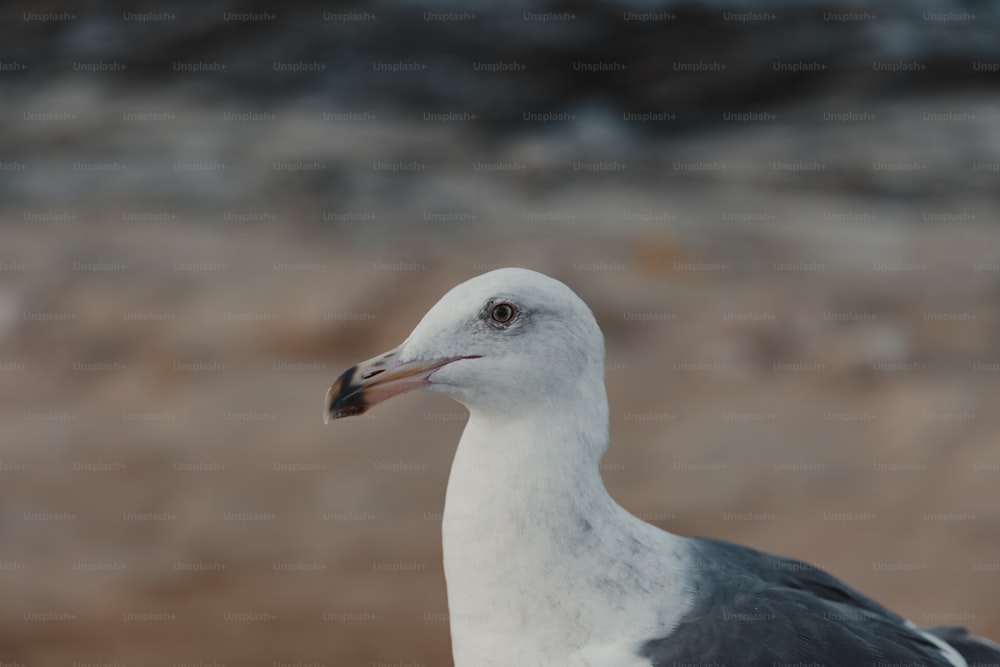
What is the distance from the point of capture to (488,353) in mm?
2219

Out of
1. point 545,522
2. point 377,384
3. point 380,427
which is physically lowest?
point 545,522

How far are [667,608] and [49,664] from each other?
2761 millimetres

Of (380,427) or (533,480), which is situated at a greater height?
(380,427)

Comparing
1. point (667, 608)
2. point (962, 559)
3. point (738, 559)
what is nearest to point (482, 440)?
point (667, 608)

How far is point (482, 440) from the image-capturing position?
2.31m

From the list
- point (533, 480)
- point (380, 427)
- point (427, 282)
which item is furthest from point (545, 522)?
point (427, 282)

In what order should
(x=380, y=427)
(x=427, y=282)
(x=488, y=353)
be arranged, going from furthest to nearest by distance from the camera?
1. (x=427, y=282)
2. (x=380, y=427)
3. (x=488, y=353)

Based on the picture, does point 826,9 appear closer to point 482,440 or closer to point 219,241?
point 219,241

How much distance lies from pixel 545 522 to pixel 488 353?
1.27 feet

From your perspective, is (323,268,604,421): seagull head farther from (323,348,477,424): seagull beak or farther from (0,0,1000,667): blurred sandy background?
(0,0,1000,667): blurred sandy background

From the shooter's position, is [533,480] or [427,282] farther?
[427,282]

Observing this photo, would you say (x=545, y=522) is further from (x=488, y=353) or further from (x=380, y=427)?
(x=380, y=427)

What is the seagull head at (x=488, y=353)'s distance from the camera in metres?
2.22

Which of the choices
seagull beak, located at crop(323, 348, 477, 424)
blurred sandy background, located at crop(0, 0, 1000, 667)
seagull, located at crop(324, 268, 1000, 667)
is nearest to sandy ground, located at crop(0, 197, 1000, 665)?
blurred sandy background, located at crop(0, 0, 1000, 667)
